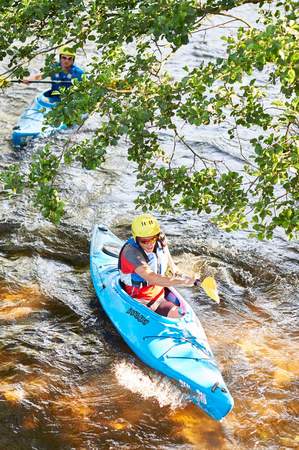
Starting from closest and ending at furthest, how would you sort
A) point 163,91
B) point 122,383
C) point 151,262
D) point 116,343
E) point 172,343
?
point 163,91, point 172,343, point 122,383, point 151,262, point 116,343

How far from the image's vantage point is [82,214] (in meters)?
9.88

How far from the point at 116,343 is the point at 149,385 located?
2.62 feet

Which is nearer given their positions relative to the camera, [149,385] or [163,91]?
[163,91]

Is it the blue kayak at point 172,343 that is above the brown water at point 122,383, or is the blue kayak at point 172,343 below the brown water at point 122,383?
above

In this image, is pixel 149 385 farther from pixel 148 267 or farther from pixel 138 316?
pixel 148 267

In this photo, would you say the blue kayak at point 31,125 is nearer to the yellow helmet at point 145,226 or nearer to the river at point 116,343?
the river at point 116,343

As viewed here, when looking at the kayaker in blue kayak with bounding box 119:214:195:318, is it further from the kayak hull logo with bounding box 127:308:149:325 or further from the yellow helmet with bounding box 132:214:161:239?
the kayak hull logo with bounding box 127:308:149:325

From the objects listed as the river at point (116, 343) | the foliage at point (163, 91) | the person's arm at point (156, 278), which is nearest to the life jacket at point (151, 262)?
the person's arm at point (156, 278)

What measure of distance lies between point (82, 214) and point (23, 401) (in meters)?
4.19

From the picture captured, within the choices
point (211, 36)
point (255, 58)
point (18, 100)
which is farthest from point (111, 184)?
point (211, 36)

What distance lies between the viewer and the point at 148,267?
666 centimetres

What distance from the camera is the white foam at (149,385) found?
6.33 metres

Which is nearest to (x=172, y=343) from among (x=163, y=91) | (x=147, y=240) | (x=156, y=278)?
(x=156, y=278)

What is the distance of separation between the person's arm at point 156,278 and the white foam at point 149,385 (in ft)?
3.31
